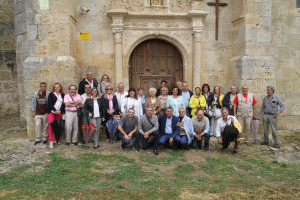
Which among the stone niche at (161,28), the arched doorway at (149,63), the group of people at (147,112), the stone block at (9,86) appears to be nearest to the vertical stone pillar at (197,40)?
the stone niche at (161,28)

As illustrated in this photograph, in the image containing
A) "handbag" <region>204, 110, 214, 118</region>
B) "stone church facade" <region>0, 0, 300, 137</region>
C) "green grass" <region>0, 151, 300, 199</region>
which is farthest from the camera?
"stone church facade" <region>0, 0, 300, 137</region>

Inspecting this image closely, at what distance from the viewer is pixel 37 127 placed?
5.62 m

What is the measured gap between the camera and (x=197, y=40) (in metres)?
6.82

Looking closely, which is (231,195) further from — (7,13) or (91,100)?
(7,13)

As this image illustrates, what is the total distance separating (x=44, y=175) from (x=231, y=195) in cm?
280

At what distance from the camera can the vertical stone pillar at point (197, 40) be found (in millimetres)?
6723

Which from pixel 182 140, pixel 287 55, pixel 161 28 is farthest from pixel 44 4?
pixel 287 55

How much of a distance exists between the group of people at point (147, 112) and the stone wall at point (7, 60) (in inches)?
188

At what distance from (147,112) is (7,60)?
7.08 metres

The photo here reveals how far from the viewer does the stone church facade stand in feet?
19.6

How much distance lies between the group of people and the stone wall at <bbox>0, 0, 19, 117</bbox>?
478cm

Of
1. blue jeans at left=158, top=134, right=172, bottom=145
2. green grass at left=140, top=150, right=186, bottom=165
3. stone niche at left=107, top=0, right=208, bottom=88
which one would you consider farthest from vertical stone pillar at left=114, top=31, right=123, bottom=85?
green grass at left=140, top=150, right=186, bottom=165

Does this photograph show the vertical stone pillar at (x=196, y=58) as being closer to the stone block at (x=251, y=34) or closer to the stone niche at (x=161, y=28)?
the stone niche at (x=161, y=28)

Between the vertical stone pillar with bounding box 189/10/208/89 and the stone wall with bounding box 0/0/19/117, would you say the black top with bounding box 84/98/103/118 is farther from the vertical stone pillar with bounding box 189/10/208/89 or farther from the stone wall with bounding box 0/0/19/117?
the stone wall with bounding box 0/0/19/117
